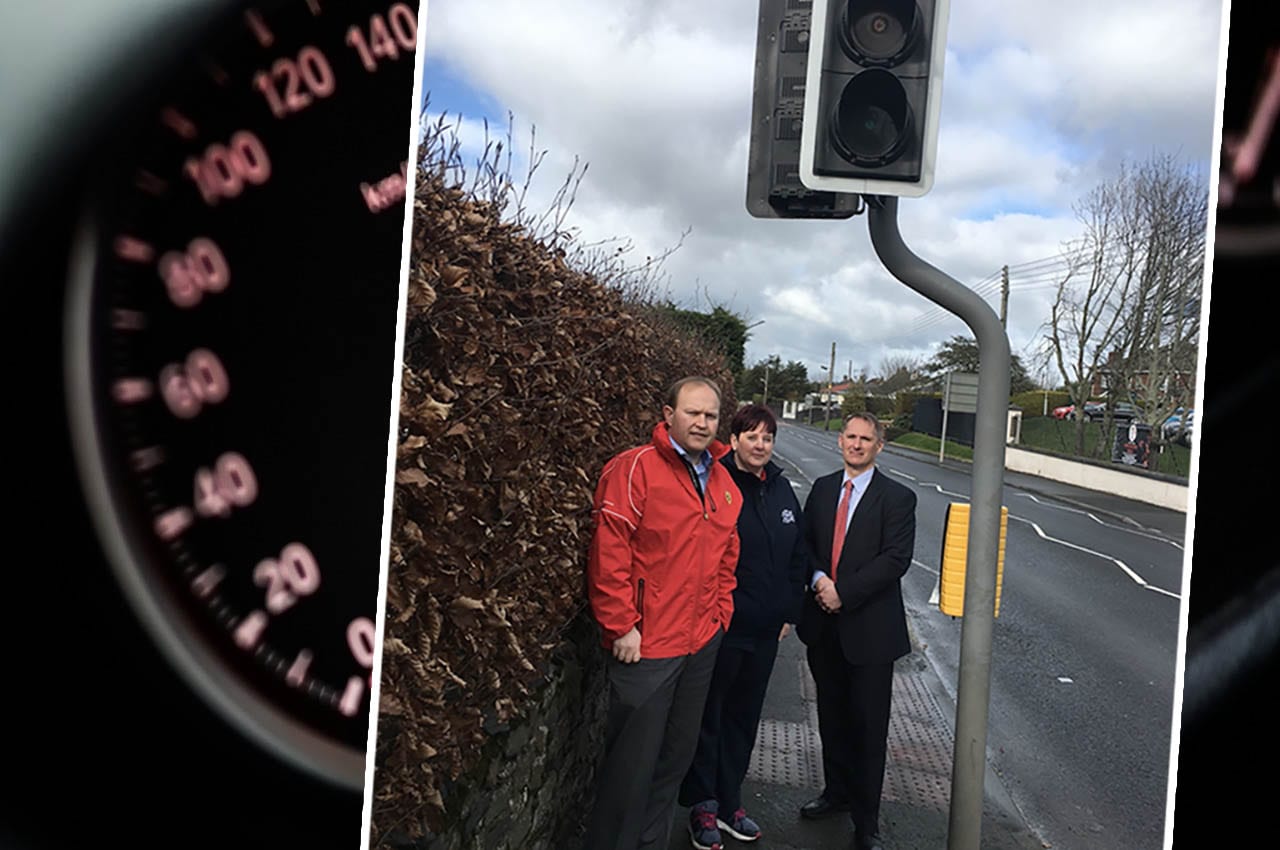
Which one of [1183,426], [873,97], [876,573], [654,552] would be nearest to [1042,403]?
[876,573]

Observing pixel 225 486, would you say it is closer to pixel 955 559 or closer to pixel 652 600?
pixel 652 600

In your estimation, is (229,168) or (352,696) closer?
(229,168)

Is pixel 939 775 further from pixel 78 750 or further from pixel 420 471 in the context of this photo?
pixel 78 750

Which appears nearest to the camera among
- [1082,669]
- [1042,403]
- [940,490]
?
[1082,669]

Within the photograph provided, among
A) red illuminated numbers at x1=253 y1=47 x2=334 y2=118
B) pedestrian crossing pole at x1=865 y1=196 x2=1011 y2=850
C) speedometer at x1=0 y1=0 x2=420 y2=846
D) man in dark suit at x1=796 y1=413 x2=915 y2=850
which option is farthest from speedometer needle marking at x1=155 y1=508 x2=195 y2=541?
man in dark suit at x1=796 y1=413 x2=915 y2=850

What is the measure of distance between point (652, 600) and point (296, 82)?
6.25ft

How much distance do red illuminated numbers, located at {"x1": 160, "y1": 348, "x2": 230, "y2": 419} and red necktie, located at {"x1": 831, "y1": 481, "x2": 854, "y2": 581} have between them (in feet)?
9.03

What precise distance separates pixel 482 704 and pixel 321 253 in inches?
51.1

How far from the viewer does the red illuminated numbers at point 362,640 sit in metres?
1.15

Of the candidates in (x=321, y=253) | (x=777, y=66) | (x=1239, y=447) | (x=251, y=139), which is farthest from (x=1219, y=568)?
(x=777, y=66)

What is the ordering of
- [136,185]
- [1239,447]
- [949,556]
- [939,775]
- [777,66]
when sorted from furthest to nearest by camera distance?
1. [939,775]
2. [949,556]
3. [777,66]
4. [1239,447]
5. [136,185]

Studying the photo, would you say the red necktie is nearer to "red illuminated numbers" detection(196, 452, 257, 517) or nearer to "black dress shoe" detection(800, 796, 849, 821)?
"black dress shoe" detection(800, 796, 849, 821)

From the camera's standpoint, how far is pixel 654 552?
8.73 feet

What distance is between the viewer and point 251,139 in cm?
107
